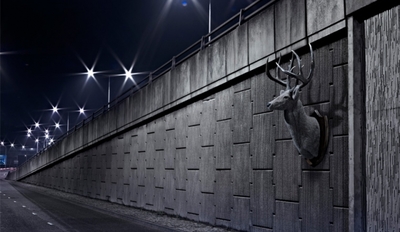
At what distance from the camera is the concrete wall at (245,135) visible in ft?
40.6

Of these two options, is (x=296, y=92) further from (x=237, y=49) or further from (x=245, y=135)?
(x=237, y=49)

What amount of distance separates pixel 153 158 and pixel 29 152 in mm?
161948

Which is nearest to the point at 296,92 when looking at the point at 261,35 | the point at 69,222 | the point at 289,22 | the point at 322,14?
the point at 322,14

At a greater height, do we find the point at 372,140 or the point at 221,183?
the point at 372,140

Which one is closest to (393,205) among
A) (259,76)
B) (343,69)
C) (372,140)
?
(372,140)

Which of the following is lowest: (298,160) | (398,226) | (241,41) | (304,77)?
(398,226)

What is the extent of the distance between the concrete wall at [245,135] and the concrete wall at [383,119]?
0.58m

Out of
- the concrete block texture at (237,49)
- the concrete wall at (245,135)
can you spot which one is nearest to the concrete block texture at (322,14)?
the concrete wall at (245,135)

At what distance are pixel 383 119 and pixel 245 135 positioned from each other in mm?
6351

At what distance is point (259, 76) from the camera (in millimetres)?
15945

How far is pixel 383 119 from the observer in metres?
10.7

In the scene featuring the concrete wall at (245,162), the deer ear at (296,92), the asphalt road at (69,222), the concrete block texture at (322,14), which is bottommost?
the asphalt road at (69,222)

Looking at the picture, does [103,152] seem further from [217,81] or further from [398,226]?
[398,226]

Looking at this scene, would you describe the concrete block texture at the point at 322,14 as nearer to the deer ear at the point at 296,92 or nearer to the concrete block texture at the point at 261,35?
the deer ear at the point at 296,92
